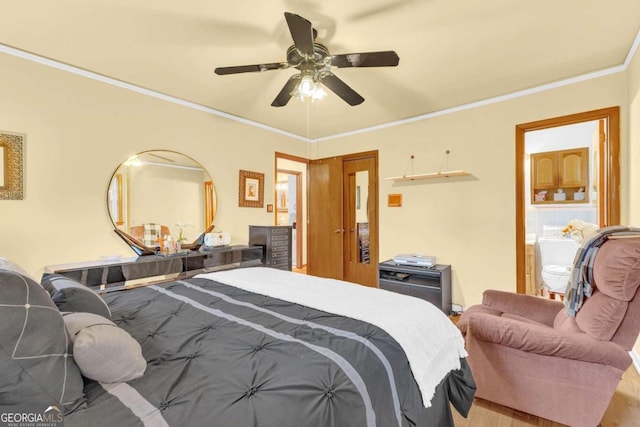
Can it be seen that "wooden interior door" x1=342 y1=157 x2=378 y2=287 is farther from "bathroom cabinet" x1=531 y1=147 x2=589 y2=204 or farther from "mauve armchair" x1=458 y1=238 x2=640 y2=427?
"bathroom cabinet" x1=531 y1=147 x2=589 y2=204

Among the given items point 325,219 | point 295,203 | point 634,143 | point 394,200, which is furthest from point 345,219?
point 634,143

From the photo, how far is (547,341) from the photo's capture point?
1610mm

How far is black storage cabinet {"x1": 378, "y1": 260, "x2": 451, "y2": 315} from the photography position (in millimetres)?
3420

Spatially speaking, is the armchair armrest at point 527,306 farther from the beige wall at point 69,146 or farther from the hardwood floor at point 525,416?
the beige wall at point 69,146

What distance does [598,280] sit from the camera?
158cm

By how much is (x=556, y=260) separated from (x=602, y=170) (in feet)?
5.03

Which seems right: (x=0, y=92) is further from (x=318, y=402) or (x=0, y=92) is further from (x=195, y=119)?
(x=318, y=402)

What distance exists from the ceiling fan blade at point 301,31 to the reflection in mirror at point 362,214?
284cm

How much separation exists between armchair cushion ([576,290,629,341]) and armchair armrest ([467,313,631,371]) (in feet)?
0.13

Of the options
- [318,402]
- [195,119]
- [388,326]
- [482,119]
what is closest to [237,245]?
[195,119]

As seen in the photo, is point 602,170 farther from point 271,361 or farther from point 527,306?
point 271,361

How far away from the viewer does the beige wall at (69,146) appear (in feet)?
7.72

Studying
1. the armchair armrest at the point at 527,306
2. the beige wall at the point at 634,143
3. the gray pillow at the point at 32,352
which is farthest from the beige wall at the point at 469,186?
the gray pillow at the point at 32,352

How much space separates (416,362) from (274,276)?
3.92 feet
